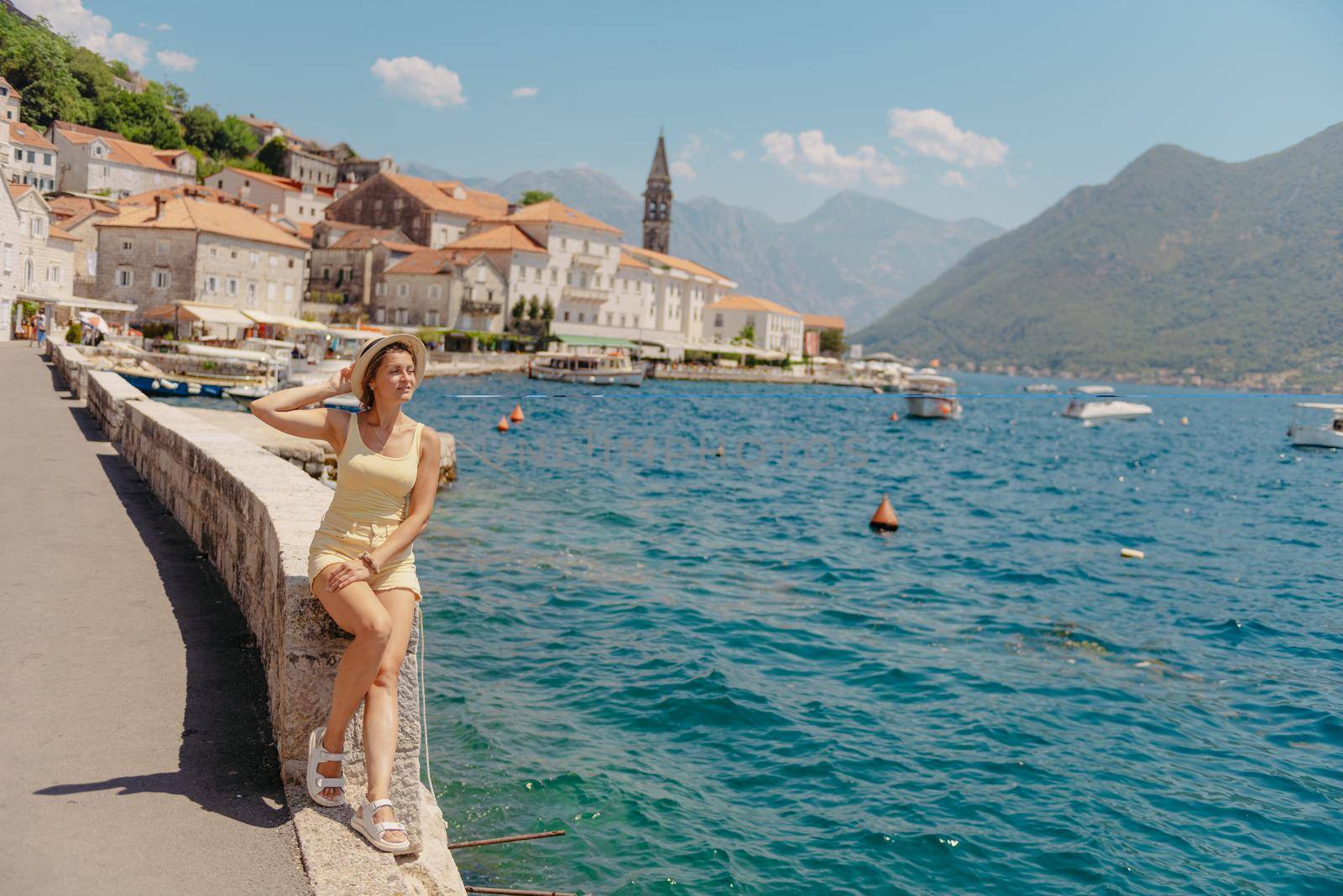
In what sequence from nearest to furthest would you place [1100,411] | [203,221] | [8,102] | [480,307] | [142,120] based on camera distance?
[203,221] < [1100,411] < [480,307] < [8,102] < [142,120]

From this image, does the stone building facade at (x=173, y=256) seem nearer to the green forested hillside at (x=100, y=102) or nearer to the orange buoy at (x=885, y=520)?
the green forested hillside at (x=100, y=102)

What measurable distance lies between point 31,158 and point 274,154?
35132 mm

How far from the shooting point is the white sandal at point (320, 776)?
4.15m

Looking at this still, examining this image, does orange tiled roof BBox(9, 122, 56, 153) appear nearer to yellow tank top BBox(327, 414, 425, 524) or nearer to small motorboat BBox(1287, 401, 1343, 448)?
yellow tank top BBox(327, 414, 425, 524)

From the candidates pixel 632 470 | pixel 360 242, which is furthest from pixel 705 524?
pixel 360 242

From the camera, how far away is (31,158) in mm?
87000

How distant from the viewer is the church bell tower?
131 meters

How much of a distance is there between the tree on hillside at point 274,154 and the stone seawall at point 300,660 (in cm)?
12464

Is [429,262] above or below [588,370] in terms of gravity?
above

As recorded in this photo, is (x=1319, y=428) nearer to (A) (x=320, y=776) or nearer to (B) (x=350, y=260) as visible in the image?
(A) (x=320, y=776)

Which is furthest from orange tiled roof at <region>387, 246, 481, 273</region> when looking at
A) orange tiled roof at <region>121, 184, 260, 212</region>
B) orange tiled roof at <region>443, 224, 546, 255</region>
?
orange tiled roof at <region>121, 184, 260, 212</region>

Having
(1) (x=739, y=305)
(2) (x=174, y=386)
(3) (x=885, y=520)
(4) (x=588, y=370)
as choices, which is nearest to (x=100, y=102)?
(4) (x=588, y=370)

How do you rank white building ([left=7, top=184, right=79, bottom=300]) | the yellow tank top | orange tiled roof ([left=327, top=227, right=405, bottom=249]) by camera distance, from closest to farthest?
the yellow tank top
white building ([left=7, top=184, right=79, bottom=300])
orange tiled roof ([left=327, top=227, right=405, bottom=249])

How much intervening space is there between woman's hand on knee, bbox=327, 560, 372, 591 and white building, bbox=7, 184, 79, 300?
188 ft
